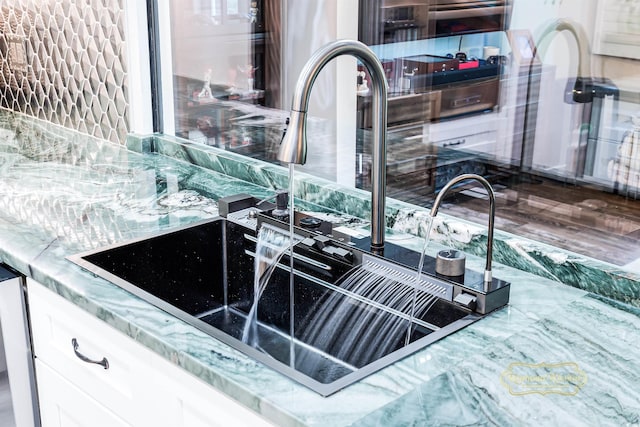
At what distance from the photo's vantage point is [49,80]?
269cm

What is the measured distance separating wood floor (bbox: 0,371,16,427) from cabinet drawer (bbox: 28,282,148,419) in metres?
0.09

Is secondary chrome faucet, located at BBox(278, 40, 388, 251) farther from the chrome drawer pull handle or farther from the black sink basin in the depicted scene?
the chrome drawer pull handle

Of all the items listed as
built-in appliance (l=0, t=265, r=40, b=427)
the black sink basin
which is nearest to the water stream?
the black sink basin

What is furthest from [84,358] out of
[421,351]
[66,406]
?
[421,351]

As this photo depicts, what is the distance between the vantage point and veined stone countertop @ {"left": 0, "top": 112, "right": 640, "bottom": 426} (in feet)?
3.32

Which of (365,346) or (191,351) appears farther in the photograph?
(365,346)

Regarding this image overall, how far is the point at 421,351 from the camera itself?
3.82ft

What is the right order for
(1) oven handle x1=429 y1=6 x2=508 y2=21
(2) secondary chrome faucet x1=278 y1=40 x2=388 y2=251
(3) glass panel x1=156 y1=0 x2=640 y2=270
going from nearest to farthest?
(2) secondary chrome faucet x1=278 y1=40 x2=388 y2=251, (3) glass panel x1=156 y1=0 x2=640 y2=270, (1) oven handle x1=429 y1=6 x2=508 y2=21

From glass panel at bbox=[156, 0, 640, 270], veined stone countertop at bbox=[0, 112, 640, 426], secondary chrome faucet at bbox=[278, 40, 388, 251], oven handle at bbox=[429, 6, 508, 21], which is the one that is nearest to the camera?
veined stone countertop at bbox=[0, 112, 640, 426]

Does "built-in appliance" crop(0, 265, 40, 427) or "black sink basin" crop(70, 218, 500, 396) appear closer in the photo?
"black sink basin" crop(70, 218, 500, 396)

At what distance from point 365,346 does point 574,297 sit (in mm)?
384

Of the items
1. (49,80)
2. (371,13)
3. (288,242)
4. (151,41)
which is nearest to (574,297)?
(288,242)

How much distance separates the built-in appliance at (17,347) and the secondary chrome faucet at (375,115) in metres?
0.76

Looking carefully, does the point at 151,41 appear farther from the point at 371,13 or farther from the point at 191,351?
the point at 191,351
